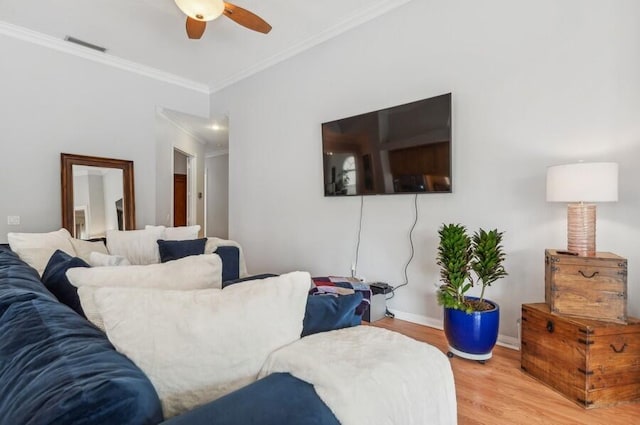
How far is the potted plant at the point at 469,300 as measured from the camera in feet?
6.93

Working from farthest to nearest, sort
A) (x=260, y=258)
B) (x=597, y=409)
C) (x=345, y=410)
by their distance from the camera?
(x=260, y=258)
(x=597, y=409)
(x=345, y=410)

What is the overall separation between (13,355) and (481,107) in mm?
2850

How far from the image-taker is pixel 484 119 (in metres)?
2.51

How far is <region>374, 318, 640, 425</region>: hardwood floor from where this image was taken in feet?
5.27

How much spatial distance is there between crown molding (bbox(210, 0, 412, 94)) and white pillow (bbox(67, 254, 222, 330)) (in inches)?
114

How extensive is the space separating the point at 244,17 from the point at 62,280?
7.44 feet

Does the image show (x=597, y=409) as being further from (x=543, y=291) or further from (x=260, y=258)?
Result: (x=260, y=258)

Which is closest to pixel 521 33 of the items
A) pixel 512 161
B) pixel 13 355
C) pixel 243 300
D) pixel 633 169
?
pixel 512 161

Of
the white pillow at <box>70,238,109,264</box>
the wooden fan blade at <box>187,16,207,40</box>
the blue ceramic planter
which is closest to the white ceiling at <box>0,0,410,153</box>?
the wooden fan blade at <box>187,16,207,40</box>

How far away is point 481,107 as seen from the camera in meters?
2.52

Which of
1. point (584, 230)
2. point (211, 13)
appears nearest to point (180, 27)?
point (211, 13)

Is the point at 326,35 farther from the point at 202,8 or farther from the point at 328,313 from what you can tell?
the point at 328,313

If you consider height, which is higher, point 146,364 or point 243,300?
point 243,300

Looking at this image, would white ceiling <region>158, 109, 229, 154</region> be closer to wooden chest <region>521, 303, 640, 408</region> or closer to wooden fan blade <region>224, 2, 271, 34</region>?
wooden fan blade <region>224, 2, 271, 34</region>
